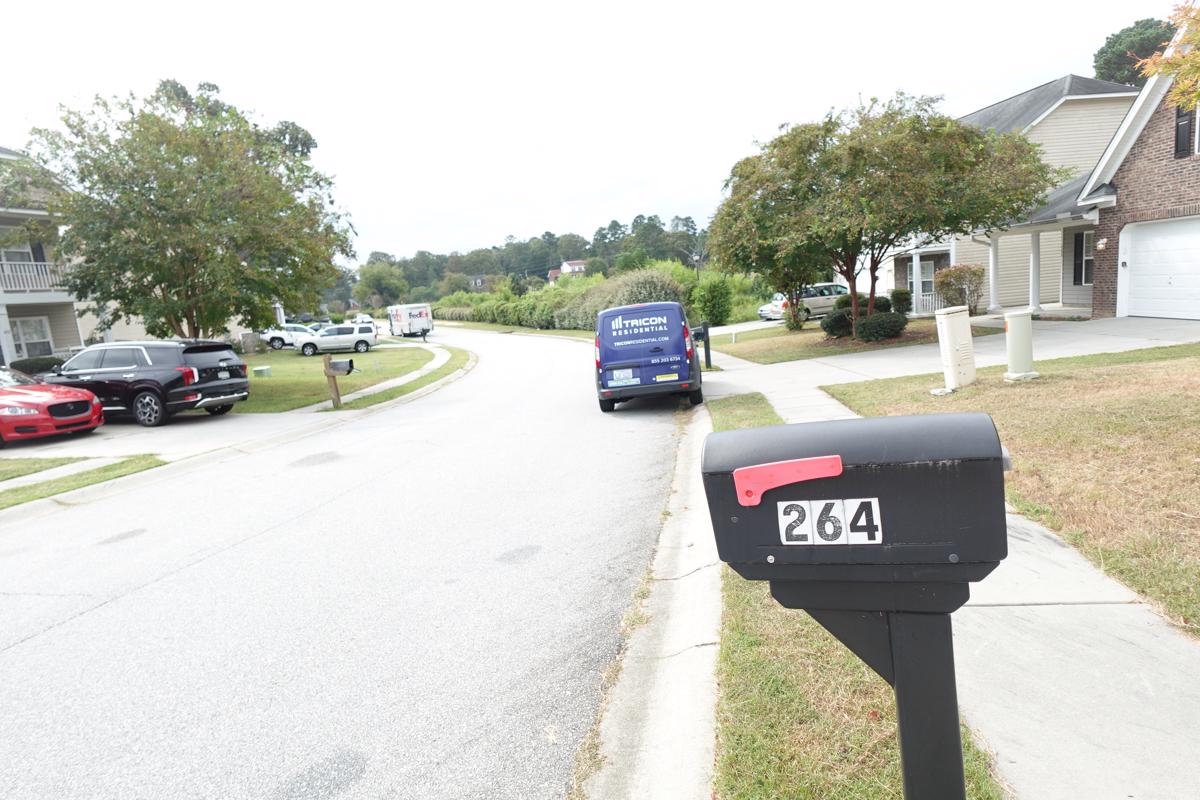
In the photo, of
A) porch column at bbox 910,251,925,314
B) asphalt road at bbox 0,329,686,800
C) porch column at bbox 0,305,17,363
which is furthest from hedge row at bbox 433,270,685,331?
porch column at bbox 0,305,17,363

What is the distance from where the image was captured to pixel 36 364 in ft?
80.2

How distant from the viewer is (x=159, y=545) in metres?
6.62

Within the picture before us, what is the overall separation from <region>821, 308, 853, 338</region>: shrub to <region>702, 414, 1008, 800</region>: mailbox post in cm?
2047

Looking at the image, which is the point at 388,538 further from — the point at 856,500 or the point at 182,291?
the point at 182,291

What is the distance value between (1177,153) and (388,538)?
61.3 ft

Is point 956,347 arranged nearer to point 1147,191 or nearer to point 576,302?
point 1147,191

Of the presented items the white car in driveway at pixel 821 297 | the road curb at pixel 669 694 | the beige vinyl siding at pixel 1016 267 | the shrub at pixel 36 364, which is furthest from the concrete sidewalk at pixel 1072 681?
the white car in driveway at pixel 821 297

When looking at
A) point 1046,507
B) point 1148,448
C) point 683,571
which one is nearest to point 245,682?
point 683,571

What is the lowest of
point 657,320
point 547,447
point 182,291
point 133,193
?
point 547,447

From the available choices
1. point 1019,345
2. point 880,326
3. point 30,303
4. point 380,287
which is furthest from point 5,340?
point 380,287

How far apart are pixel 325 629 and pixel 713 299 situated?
31835mm

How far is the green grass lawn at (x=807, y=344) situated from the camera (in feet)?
60.8

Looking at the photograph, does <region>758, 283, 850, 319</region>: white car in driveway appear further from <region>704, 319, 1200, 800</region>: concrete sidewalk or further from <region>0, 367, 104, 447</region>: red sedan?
<region>704, 319, 1200, 800</region>: concrete sidewalk

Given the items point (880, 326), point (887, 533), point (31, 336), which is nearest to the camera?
point (887, 533)
